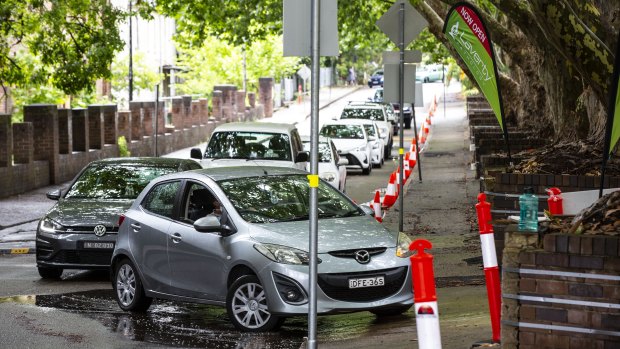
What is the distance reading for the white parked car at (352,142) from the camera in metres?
34.2

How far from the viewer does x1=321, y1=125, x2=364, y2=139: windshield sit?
35.6 m

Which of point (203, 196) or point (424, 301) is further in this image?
point (203, 196)

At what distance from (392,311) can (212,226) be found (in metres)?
1.86

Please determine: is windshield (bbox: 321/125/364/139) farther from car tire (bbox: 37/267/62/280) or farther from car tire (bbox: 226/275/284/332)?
car tire (bbox: 226/275/284/332)

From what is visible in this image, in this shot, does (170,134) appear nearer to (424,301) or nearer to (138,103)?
(138,103)

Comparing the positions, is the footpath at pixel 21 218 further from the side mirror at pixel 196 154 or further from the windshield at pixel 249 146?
the windshield at pixel 249 146

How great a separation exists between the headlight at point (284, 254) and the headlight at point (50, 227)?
16.4 ft

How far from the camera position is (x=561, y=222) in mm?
8281

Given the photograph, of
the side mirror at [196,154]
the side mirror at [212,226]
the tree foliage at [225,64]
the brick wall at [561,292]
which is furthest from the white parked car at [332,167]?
the tree foliage at [225,64]

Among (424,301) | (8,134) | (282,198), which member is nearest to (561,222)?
(424,301)

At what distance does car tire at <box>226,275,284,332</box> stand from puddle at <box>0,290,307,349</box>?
88 mm

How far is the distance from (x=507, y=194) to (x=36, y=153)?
2101cm

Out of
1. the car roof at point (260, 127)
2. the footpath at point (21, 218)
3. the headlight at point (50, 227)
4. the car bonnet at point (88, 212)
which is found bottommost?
the footpath at point (21, 218)

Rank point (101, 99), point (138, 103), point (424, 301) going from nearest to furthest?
point (424, 301)
point (138, 103)
point (101, 99)
